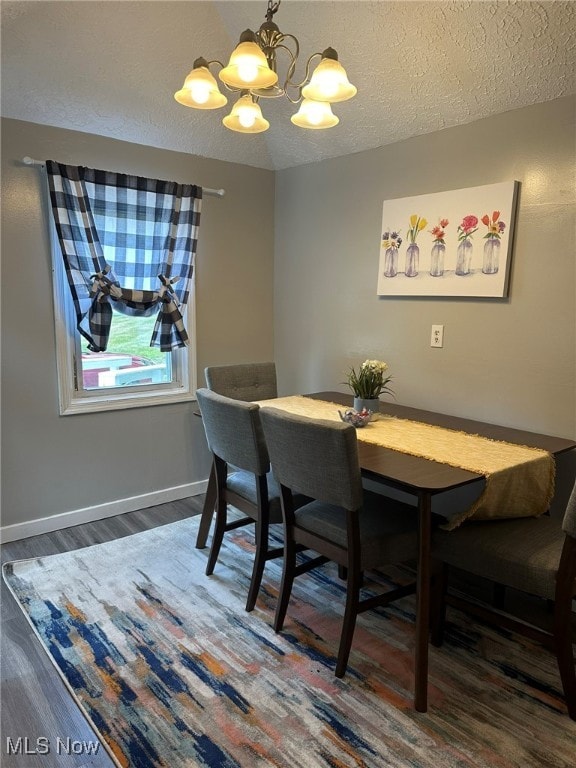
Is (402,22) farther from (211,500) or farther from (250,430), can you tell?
(211,500)

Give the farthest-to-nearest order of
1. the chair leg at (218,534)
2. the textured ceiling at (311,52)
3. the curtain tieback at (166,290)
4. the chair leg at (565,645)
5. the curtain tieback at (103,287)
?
the curtain tieback at (166,290)
the curtain tieback at (103,287)
the chair leg at (218,534)
the textured ceiling at (311,52)
the chair leg at (565,645)

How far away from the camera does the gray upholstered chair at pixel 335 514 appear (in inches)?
70.4

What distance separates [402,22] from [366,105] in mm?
534

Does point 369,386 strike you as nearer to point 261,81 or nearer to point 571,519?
point 571,519

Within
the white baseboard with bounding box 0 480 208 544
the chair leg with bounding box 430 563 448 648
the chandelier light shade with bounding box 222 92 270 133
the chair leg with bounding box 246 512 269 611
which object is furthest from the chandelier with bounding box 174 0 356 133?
the white baseboard with bounding box 0 480 208 544

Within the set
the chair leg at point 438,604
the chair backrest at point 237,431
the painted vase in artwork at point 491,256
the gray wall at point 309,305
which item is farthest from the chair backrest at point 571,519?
the painted vase in artwork at point 491,256

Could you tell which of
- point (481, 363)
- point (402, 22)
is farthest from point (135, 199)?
point (481, 363)

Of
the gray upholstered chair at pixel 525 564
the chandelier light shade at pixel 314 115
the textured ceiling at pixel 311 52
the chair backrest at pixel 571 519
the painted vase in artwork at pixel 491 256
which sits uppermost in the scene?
the textured ceiling at pixel 311 52

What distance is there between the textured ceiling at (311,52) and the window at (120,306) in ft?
1.23

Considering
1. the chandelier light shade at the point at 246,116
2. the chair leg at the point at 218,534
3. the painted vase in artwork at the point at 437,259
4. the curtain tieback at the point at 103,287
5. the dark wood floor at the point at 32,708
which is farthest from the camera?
the curtain tieback at the point at 103,287

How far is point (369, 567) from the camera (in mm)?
1914

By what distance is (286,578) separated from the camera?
7.04 feet

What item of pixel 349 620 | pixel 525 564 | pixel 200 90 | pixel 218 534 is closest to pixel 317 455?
pixel 349 620

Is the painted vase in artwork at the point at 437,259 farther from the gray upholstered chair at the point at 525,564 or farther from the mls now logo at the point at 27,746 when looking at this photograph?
the mls now logo at the point at 27,746
